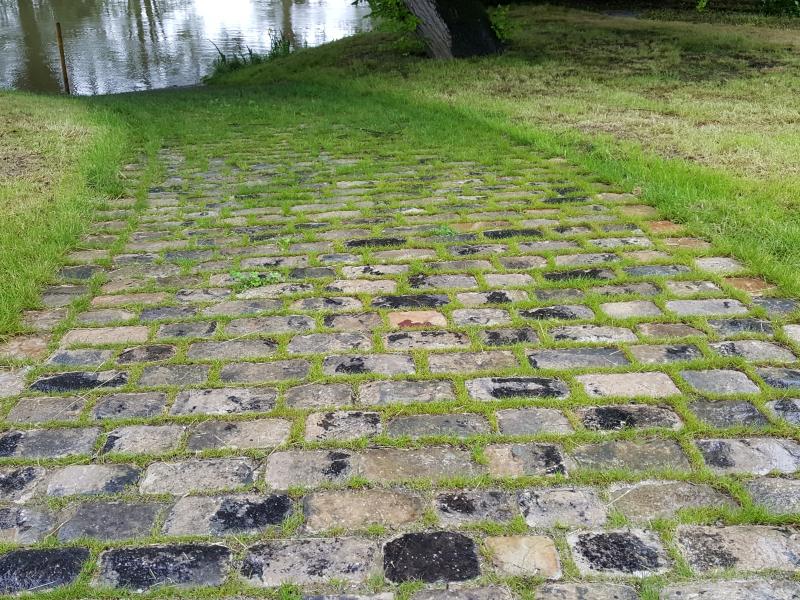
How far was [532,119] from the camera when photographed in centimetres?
757

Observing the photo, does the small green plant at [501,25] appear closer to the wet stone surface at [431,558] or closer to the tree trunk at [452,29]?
the tree trunk at [452,29]

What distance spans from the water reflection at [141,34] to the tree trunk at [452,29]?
5.50 m

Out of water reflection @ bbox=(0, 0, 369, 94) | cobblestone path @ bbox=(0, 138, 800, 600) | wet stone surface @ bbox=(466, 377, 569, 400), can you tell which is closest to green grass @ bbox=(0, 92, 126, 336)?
cobblestone path @ bbox=(0, 138, 800, 600)

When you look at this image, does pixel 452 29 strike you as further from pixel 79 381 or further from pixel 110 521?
pixel 110 521

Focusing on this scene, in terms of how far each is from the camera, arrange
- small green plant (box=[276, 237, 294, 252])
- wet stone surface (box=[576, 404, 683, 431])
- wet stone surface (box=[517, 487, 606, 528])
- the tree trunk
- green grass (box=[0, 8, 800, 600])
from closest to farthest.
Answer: wet stone surface (box=[517, 487, 606, 528])
wet stone surface (box=[576, 404, 683, 431])
green grass (box=[0, 8, 800, 600])
small green plant (box=[276, 237, 294, 252])
the tree trunk

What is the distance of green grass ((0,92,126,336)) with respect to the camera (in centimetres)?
386

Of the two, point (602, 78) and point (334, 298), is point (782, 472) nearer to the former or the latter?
point (334, 298)

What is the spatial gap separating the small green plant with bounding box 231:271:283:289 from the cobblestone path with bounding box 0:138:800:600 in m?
0.01

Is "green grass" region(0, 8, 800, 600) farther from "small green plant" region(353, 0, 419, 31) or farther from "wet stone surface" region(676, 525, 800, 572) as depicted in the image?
"small green plant" region(353, 0, 419, 31)

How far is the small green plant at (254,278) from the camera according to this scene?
3.80 m

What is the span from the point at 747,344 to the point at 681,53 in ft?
32.6

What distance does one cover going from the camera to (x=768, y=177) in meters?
5.26

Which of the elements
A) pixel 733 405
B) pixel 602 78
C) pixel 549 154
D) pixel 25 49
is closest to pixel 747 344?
pixel 733 405

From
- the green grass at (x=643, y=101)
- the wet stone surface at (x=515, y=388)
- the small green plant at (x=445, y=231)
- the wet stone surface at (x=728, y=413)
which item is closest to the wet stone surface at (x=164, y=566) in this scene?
the wet stone surface at (x=515, y=388)
